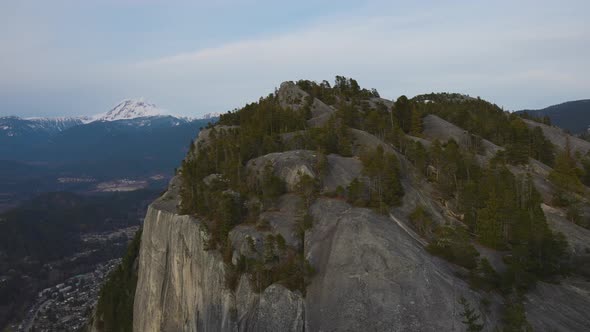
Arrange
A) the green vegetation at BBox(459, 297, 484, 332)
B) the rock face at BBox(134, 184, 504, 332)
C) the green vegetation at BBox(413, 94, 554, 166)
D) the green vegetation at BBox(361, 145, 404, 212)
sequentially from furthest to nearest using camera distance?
the green vegetation at BBox(413, 94, 554, 166), the green vegetation at BBox(361, 145, 404, 212), the rock face at BBox(134, 184, 504, 332), the green vegetation at BBox(459, 297, 484, 332)

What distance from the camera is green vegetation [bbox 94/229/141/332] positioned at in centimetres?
7406

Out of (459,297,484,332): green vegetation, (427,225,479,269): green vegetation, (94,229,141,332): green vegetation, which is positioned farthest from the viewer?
(94,229,141,332): green vegetation

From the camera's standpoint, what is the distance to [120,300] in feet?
258

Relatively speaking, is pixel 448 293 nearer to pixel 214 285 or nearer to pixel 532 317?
pixel 532 317

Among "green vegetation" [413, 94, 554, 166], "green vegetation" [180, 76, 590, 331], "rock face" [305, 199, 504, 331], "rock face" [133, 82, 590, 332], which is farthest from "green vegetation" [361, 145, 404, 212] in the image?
"green vegetation" [413, 94, 554, 166]

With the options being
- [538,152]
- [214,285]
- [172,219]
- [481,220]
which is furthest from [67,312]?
[538,152]

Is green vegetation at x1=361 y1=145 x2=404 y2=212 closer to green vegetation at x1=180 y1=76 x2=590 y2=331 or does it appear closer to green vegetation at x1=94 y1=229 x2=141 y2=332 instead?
green vegetation at x1=180 y1=76 x2=590 y2=331

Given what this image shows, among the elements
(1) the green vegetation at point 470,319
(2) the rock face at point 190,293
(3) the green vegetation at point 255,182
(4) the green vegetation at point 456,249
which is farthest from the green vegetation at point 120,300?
(1) the green vegetation at point 470,319

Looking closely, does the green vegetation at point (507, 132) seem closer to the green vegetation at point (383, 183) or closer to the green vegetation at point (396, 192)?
the green vegetation at point (396, 192)

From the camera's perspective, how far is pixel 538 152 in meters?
82.6

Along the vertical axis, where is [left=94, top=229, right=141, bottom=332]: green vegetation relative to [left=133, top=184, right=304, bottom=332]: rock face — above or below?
below

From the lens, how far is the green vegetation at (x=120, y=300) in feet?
243

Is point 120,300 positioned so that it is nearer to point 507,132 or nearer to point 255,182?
point 255,182

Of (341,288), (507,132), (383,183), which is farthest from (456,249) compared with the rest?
(507,132)
